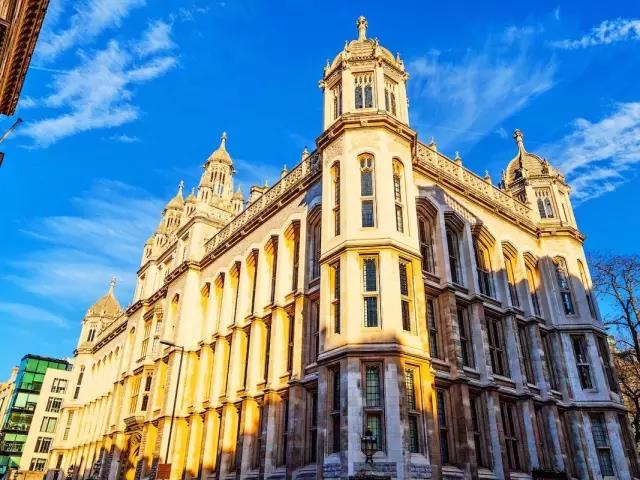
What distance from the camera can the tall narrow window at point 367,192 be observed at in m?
19.8

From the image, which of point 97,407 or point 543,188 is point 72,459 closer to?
point 97,407

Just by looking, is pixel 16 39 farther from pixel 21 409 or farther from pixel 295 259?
pixel 21 409

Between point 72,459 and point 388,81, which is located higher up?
point 388,81

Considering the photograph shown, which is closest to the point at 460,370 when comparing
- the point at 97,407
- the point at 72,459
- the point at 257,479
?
the point at 257,479

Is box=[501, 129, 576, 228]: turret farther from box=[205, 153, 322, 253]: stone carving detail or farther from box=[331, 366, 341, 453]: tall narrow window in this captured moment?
box=[331, 366, 341, 453]: tall narrow window

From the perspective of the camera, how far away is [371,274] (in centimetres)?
1861

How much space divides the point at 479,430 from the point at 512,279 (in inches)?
370

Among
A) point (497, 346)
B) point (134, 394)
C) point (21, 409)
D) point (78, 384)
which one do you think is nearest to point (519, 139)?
point (497, 346)

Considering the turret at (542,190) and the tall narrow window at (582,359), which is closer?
the tall narrow window at (582,359)

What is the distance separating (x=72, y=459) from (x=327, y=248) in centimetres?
3880

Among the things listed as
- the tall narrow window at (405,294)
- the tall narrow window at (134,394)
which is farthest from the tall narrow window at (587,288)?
the tall narrow window at (134,394)

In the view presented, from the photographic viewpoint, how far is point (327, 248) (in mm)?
20047

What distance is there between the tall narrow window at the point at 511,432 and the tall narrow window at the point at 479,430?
1.21m

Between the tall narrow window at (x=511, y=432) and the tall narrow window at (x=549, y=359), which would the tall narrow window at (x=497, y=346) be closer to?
the tall narrow window at (x=511, y=432)
